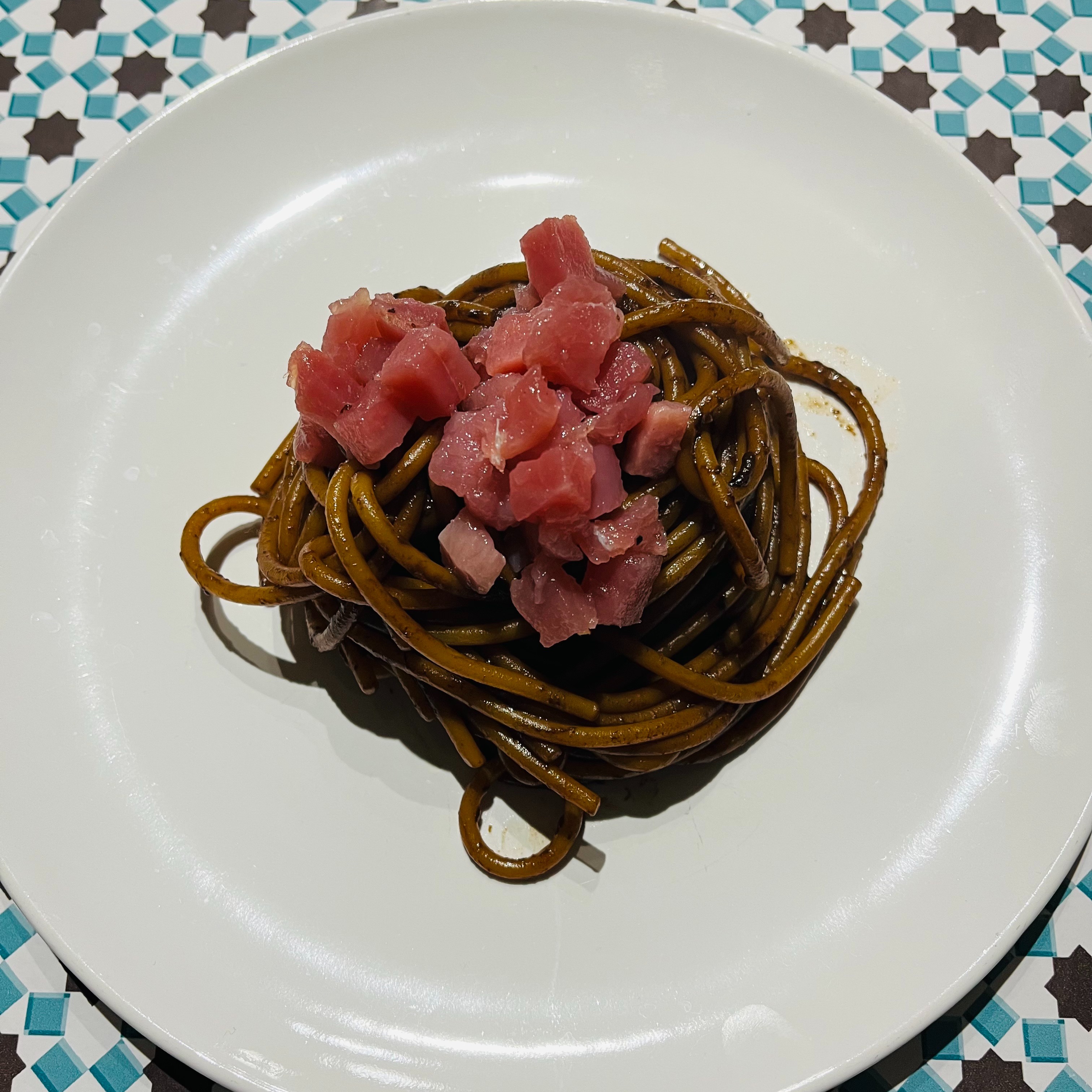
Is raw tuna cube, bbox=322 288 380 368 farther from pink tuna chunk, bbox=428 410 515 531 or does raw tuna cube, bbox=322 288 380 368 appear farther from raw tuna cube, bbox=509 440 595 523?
raw tuna cube, bbox=509 440 595 523

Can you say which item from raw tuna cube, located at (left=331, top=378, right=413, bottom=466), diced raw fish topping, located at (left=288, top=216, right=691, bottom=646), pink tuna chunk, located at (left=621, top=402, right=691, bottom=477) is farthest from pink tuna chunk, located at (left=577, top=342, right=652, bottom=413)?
raw tuna cube, located at (left=331, top=378, right=413, bottom=466)

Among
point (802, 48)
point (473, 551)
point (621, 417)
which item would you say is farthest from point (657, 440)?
point (802, 48)

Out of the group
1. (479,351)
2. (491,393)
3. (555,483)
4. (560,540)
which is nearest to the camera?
(555,483)

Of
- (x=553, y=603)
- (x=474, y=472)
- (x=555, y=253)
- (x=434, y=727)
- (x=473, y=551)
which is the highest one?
(x=555, y=253)

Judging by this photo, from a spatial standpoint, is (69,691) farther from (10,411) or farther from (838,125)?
(838,125)

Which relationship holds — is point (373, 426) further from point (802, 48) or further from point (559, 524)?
point (802, 48)

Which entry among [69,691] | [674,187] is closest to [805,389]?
[674,187]
